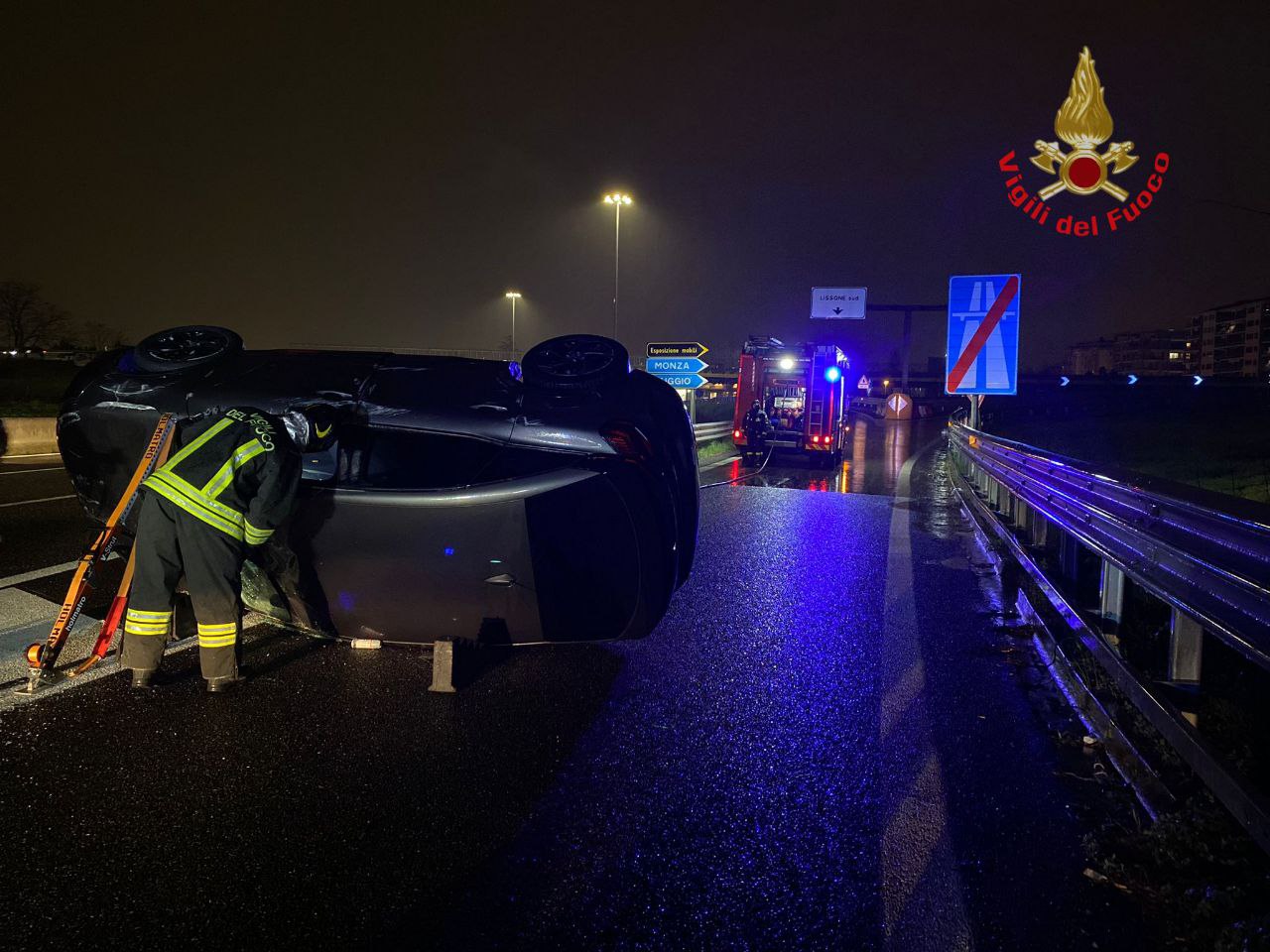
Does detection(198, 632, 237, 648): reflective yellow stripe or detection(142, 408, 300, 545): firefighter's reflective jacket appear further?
detection(198, 632, 237, 648): reflective yellow stripe

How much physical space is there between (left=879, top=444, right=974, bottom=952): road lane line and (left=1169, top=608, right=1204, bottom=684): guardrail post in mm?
977

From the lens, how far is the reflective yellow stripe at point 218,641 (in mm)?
3797

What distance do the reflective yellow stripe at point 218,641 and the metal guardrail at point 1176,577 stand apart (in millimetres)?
3799

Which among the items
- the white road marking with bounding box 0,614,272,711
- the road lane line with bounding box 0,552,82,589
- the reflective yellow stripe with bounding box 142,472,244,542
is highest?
the reflective yellow stripe with bounding box 142,472,244,542

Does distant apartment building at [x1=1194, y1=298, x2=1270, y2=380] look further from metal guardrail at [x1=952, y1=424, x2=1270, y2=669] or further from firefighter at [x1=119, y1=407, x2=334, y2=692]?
firefighter at [x1=119, y1=407, x2=334, y2=692]

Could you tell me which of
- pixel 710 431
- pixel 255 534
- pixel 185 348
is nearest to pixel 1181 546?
pixel 255 534

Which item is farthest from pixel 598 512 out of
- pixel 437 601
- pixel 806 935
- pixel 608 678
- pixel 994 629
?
pixel 994 629

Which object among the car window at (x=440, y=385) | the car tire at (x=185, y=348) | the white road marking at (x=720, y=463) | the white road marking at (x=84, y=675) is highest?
the car tire at (x=185, y=348)

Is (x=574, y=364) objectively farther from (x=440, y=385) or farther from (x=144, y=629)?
(x=144, y=629)

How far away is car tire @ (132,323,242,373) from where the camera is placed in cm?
432

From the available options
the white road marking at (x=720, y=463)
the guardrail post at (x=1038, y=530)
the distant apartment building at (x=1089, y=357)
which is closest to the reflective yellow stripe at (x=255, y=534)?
the guardrail post at (x=1038, y=530)

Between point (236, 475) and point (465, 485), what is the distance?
1.00 m

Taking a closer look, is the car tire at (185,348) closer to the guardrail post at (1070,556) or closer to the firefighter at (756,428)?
the guardrail post at (1070,556)

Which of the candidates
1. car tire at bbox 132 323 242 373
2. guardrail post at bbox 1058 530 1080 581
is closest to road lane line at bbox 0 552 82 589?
car tire at bbox 132 323 242 373
